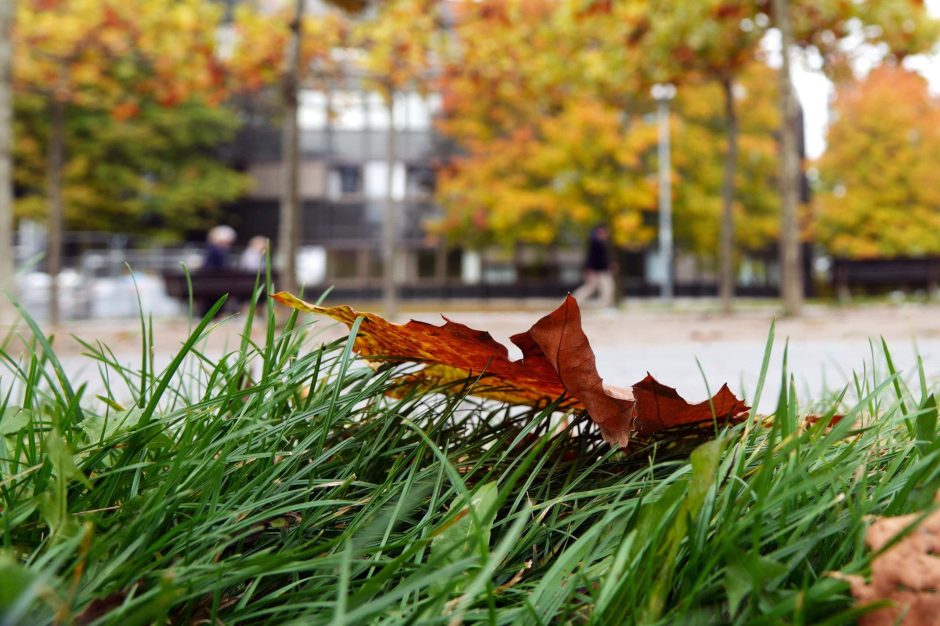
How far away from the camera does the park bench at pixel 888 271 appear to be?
20359mm

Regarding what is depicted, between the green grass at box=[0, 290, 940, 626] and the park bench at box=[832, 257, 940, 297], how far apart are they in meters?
21.0

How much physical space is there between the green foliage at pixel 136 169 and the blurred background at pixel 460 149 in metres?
0.10

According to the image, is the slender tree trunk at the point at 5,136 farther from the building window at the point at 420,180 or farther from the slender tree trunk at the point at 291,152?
the building window at the point at 420,180

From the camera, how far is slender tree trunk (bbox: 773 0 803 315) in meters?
13.0

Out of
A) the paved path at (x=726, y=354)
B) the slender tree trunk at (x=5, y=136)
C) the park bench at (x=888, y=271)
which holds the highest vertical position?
the slender tree trunk at (x=5, y=136)

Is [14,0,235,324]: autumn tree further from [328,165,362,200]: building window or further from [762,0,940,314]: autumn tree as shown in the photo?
[328,165,362,200]: building window

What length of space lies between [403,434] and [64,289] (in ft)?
77.7

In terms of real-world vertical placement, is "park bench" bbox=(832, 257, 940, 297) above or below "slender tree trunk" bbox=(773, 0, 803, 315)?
below

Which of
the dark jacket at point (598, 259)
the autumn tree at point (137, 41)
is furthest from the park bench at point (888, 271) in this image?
the autumn tree at point (137, 41)

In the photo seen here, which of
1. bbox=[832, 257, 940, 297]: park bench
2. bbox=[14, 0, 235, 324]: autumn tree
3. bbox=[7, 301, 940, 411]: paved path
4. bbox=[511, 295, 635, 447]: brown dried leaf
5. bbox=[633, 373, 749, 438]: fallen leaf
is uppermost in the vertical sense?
bbox=[14, 0, 235, 324]: autumn tree

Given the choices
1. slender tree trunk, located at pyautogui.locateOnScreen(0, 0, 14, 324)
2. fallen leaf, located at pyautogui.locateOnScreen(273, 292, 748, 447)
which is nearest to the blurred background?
slender tree trunk, located at pyautogui.locateOnScreen(0, 0, 14, 324)

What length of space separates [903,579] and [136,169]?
3575 centimetres

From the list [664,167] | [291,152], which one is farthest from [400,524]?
[664,167]

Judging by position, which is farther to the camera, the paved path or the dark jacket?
the dark jacket
